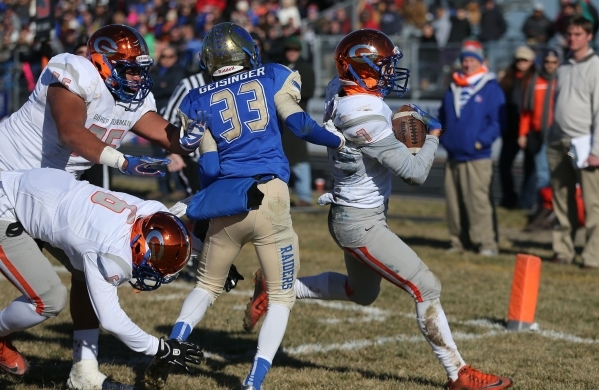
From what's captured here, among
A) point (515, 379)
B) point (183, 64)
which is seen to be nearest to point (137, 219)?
point (515, 379)

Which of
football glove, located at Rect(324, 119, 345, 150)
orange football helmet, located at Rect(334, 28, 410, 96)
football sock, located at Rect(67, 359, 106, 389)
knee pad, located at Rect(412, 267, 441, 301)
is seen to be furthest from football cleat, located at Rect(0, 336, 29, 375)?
Answer: orange football helmet, located at Rect(334, 28, 410, 96)

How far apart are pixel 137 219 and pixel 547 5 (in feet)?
57.4

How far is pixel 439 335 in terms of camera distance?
4.82 metres

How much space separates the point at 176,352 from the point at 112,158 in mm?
960

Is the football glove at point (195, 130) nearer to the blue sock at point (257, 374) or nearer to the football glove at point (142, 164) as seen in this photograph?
the football glove at point (142, 164)

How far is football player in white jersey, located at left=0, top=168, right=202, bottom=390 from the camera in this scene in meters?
4.21

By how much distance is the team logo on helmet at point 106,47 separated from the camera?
4.79 metres

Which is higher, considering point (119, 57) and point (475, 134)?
point (119, 57)

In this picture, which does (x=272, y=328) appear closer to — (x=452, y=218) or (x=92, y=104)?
(x=92, y=104)

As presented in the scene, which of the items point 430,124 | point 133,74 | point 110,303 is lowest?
point 110,303

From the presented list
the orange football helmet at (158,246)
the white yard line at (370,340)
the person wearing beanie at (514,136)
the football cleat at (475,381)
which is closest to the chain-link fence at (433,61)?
the person wearing beanie at (514,136)

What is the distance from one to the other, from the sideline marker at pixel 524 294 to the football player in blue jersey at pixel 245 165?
7.08 ft

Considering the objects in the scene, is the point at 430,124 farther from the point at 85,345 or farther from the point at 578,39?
the point at 578,39

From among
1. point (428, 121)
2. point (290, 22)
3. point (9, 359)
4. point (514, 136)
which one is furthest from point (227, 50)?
point (290, 22)
